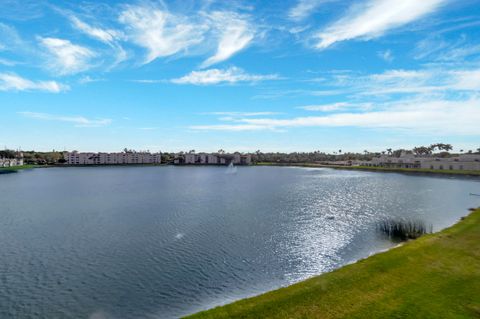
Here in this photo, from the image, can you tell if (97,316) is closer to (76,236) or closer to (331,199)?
(76,236)

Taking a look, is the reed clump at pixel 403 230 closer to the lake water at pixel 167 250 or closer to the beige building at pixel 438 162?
the lake water at pixel 167 250

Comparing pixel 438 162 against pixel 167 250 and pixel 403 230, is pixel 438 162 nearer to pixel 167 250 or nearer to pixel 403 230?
pixel 403 230

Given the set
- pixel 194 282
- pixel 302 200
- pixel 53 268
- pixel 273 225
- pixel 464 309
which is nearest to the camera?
pixel 464 309

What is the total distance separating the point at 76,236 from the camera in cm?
3306

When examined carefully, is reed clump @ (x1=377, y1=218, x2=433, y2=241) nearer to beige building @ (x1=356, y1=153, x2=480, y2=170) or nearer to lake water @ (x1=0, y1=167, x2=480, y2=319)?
lake water @ (x1=0, y1=167, x2=480, y2=319)

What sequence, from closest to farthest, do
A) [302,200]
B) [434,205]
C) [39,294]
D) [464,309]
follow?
[464,309]
[39,294]
[434,205]
[302,200]

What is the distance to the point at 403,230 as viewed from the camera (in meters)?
33.9

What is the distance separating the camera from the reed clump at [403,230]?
1271 inches

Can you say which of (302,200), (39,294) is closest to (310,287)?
(39,294)

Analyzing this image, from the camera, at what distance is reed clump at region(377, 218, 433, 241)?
3228 centimetres

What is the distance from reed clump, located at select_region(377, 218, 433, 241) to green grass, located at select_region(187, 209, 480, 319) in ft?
31.4

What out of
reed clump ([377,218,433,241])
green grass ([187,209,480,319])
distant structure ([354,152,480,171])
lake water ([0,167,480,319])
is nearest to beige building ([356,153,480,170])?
distant structure ([354,152,480,171])

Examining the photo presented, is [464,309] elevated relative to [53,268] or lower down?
elevated

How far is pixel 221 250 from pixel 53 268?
44.3ft
